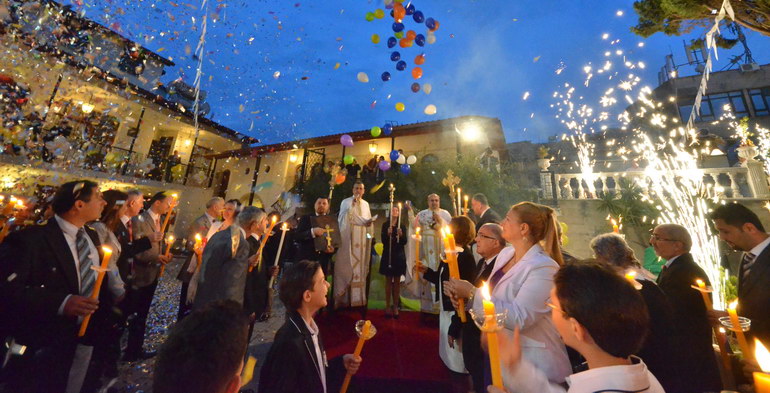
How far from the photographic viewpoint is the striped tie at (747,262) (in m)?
2.64

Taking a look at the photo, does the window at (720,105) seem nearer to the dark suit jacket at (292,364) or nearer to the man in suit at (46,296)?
the dark suit jacket at (292,364)

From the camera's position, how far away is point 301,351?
5.89 ft

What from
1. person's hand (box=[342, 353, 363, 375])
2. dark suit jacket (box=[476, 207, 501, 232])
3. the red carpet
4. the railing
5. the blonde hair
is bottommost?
the red carpet

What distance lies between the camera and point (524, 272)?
6.27ft

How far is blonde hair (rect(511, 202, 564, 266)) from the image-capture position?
85.0 inches

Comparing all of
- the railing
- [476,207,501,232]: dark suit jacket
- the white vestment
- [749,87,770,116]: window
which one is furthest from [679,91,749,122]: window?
the white vestment

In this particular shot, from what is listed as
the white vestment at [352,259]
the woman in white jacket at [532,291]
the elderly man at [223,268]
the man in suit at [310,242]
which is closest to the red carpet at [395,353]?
the white vestment at [352,259]

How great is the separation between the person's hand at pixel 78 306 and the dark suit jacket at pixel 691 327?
464 cm

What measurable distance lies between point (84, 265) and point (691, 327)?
219 inches

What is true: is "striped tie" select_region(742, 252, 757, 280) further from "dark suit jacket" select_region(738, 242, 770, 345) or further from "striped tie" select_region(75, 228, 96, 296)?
"striped tie" select_region(75, 228, 96, 296)

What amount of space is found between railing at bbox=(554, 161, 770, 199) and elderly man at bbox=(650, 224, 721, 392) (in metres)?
7.11

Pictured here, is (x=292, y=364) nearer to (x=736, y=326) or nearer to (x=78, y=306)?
(x=78, y=306)

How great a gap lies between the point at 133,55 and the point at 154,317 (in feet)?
64.9

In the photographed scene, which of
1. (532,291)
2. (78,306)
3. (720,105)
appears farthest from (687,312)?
(720,105)
